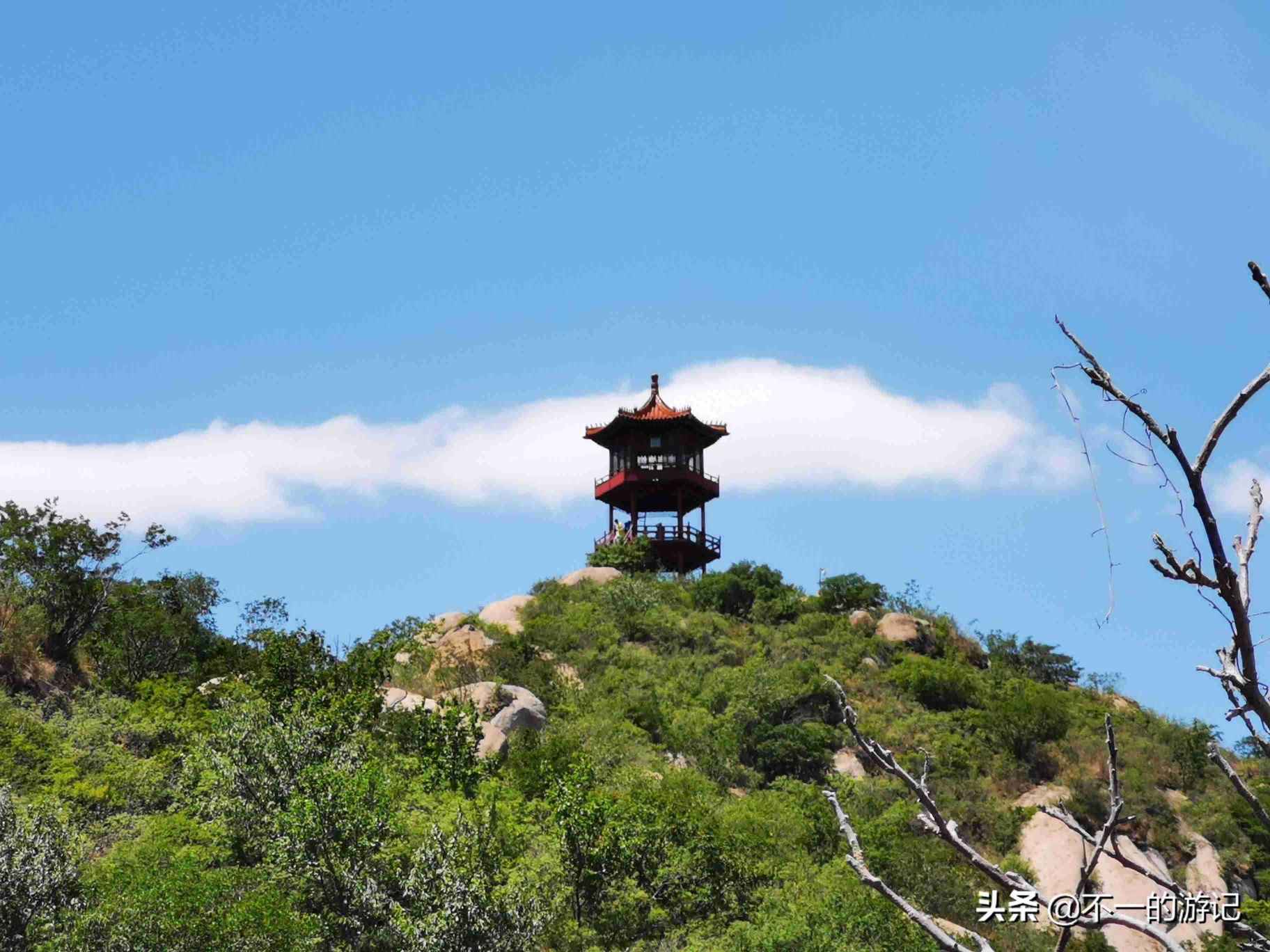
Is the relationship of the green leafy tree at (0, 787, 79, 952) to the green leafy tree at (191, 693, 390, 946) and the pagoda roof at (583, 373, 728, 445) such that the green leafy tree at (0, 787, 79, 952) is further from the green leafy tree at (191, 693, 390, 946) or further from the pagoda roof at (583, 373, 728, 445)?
the pagoda roof at (583, 373, 728, 445)

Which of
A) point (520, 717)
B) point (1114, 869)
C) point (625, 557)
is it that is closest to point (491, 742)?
point (520, 717)

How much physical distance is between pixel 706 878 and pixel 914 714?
1849 cm

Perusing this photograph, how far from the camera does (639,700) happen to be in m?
41.1

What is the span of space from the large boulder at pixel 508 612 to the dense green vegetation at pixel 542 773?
537mm

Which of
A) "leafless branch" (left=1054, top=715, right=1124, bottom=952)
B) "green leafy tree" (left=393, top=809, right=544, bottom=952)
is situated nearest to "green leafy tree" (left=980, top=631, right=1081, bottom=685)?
"green leafy tree" (left=393, top=809, right=544, bottom=952)

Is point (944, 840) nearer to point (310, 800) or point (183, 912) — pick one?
point (183, 912)

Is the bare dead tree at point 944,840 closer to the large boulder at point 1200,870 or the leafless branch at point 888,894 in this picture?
the leafless branch at point 888,894

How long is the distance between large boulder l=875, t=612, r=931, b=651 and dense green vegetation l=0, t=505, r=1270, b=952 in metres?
0.74

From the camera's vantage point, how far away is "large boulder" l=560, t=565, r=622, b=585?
54.3m

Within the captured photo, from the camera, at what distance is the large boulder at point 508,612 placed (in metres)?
49.3

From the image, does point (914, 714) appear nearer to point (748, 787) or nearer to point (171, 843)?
point (748, 787)

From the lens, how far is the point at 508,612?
167ft

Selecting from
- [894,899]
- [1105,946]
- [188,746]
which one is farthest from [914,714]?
[894,899]

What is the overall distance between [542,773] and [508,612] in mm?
19709
